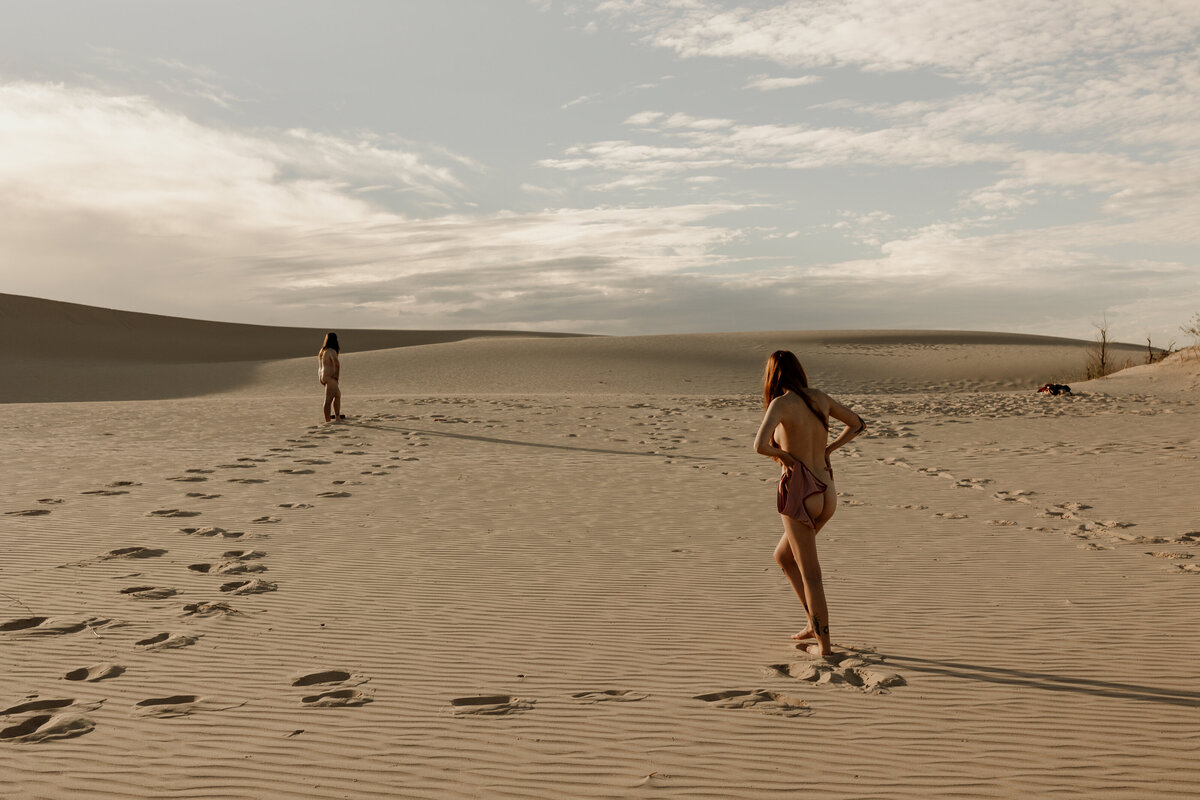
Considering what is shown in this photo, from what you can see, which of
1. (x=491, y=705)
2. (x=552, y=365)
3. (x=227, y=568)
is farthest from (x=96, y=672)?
(x=552, y=365)

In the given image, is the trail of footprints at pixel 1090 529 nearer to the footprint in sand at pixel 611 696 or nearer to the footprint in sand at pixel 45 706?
the footprint in sand at pixel 611 696

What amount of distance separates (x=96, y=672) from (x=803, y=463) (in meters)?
4.09

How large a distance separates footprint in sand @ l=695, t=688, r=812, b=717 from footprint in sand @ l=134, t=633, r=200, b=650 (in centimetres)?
312

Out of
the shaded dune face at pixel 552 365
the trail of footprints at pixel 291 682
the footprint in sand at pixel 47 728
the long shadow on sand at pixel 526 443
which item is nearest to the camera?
the footprint in sand at pixel 47 728

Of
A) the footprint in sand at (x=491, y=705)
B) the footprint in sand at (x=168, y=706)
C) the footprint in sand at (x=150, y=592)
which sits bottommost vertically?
the footprint in sand at (x=491, y=705)

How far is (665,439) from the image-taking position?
688 inches

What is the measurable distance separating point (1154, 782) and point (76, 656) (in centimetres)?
551

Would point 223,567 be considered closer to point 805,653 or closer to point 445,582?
point 445,582

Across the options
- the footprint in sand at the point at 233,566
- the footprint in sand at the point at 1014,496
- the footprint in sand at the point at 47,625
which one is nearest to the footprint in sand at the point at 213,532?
the footprint in sand at the point at 233,566

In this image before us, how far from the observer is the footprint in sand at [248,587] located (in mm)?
6730

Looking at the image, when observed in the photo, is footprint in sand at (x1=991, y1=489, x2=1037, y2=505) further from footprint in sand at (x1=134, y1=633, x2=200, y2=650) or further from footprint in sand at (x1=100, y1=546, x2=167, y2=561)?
footprint in sand at (x1=100, y1=546, x2=167, y2=561)

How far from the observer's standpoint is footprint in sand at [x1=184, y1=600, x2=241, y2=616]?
615cm

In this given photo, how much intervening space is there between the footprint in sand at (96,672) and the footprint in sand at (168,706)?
1.63 feet

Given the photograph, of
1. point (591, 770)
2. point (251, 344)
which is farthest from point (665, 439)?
point (251, 344)
